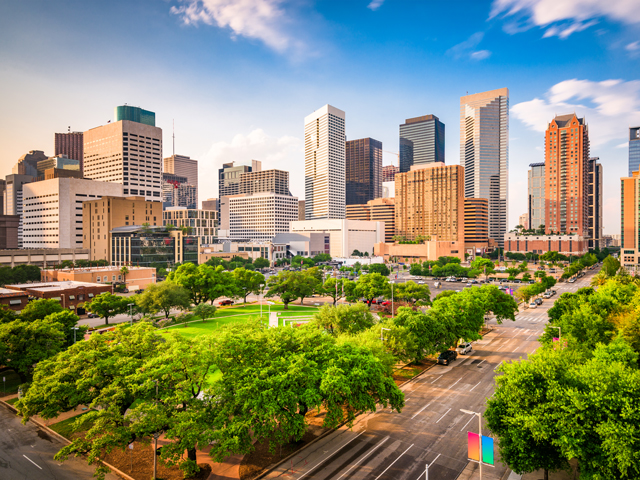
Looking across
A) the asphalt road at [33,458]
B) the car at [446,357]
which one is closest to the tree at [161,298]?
the asphalt road at [33,458]

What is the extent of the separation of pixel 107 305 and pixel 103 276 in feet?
125

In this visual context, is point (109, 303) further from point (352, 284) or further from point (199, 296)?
point (352, 284)

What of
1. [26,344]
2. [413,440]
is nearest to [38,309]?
[26,344]

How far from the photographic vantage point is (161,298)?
68.1m

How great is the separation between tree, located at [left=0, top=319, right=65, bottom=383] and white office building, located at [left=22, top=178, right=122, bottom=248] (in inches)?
6466

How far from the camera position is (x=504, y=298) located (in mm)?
62562

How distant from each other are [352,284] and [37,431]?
200 feet

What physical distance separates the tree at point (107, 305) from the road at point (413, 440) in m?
51.8

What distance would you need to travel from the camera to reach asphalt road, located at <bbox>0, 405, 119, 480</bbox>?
26.3 metres

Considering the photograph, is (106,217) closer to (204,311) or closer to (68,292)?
(68,292)

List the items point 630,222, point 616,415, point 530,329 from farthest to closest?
point 630,222
point 530,329
point 616,415

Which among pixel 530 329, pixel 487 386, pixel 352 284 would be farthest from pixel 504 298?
pixel 352 284

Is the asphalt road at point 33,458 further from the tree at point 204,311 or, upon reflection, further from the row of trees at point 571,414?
the tree at point 204,311

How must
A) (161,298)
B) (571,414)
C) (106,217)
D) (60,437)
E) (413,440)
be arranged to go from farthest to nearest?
(106,217) → (161,298) → (60,437) → (413,440) → (571,414)
